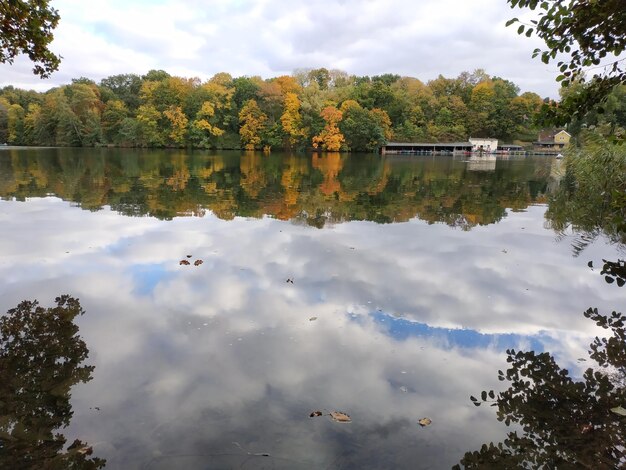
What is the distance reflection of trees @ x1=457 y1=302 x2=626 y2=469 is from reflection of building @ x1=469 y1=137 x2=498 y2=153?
267 feet

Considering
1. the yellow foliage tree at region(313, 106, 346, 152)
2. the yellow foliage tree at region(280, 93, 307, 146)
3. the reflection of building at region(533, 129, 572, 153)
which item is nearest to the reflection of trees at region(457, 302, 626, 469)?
the yellow foliage tree at region(313, 106, 346, 152)

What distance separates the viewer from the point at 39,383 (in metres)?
5.07

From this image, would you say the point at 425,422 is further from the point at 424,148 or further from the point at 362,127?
the point at 424,148

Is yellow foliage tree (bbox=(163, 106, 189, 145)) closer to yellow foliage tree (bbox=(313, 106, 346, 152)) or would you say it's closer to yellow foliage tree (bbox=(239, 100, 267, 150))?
yellow foliage tree (bbox=(239, 100, 267, 150))

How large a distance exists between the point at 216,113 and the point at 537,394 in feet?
266

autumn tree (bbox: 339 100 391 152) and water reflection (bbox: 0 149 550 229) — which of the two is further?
autumn tree (bbox: 339 100 391 152)

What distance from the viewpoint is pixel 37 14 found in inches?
303

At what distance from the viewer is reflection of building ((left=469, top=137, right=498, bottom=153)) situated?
3209 inches

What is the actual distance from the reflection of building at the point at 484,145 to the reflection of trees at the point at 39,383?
273ft

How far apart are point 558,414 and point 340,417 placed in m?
2.33

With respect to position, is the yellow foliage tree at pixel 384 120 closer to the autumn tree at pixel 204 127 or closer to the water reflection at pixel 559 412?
the autumn tree at pixel 204 127

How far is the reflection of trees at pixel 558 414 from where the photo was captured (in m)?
4.14

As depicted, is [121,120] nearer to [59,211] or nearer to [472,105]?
[472,105]

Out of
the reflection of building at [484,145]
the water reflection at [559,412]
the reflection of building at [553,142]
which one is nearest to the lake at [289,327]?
the water reflection at [559,412]
